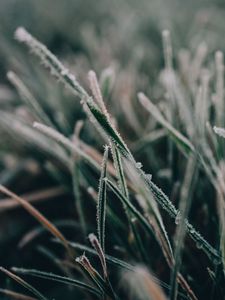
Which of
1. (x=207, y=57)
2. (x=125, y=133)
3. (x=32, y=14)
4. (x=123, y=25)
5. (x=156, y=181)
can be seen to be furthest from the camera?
(x=32, y=14)

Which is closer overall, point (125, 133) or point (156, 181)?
point (156, 181)

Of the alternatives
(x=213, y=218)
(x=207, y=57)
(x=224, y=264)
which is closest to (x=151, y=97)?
(x=207, y=57)

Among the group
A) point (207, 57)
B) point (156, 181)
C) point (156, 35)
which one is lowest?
point (156, 181)

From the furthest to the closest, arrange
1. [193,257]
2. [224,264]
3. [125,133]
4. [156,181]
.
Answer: [125,133] < [156,181] < [193,257] < [224,264]

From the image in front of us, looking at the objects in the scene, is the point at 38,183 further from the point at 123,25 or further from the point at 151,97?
the point at 123,25

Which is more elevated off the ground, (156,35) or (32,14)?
(32,14)

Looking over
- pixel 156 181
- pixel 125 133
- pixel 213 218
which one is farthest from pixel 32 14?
pixel 213 218
